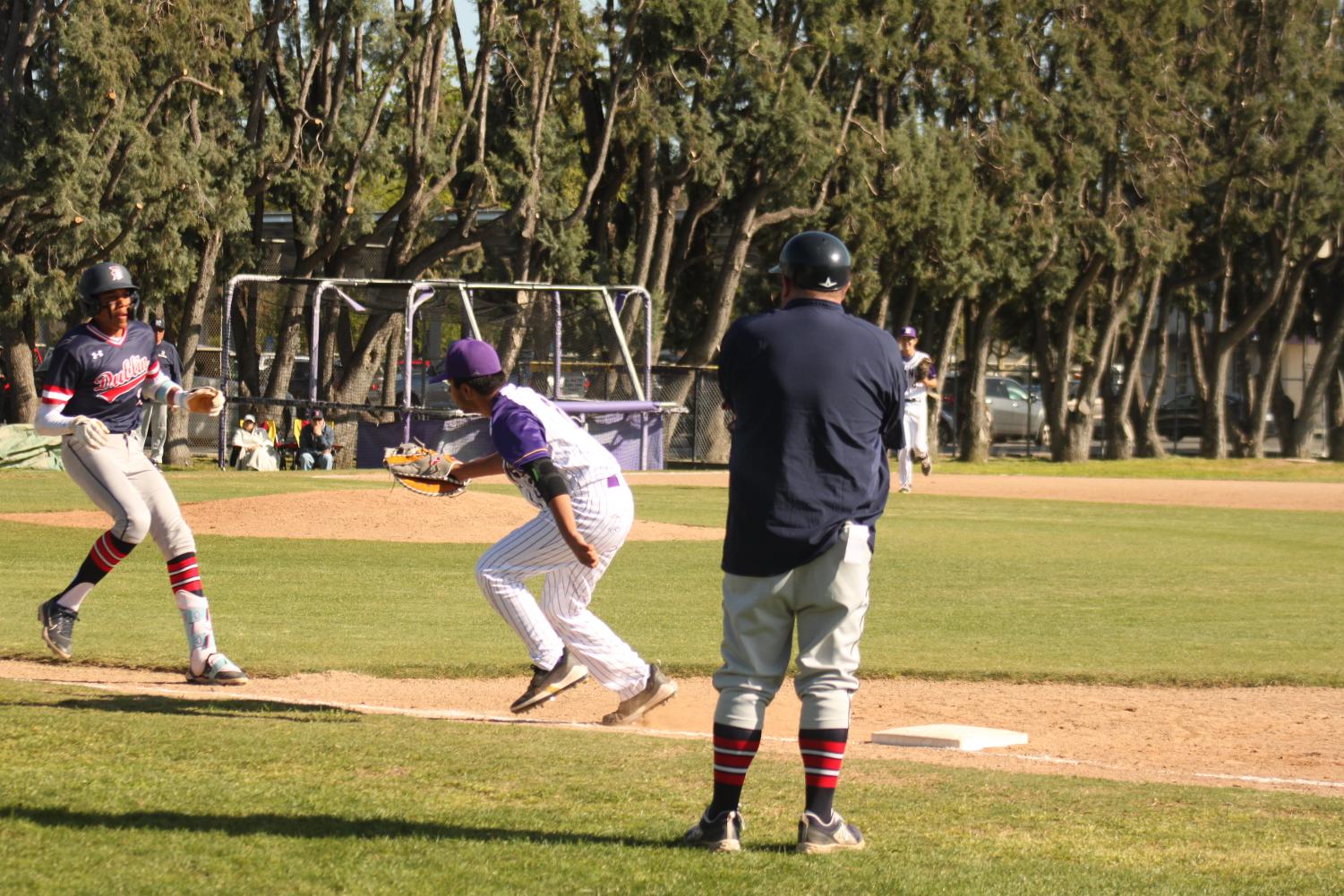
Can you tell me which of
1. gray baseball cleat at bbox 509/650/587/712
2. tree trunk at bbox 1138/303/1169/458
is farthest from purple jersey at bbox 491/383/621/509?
tree trunk at bbox 1138/303/1169/458

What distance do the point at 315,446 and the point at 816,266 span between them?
24.1 metres

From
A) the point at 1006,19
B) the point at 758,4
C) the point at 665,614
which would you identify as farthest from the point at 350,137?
the point at 665,614

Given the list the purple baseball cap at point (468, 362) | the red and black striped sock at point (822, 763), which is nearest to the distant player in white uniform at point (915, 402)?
the purple baseball cap at point (468, 362)

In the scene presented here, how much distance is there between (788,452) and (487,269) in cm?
2779

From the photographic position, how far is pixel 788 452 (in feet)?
16.3

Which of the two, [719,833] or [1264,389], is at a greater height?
[1264,389]

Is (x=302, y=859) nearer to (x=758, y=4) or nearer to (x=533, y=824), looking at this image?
(x=533, y=824)

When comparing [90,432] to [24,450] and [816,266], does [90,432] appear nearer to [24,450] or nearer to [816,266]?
[816,266]

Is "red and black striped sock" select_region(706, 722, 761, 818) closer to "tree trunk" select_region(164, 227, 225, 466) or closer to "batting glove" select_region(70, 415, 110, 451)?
"batting glove" select_region(70, 415, 110, 451)

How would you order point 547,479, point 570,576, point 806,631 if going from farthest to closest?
1. point 570,576
2. point 547,479
3. point 806,631

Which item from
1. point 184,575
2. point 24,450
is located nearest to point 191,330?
point 24,450

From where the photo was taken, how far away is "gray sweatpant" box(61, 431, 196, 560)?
7.93 metres

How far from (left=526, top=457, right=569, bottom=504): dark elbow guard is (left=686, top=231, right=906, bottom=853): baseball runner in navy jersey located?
142cm

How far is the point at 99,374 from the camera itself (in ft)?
26.1
